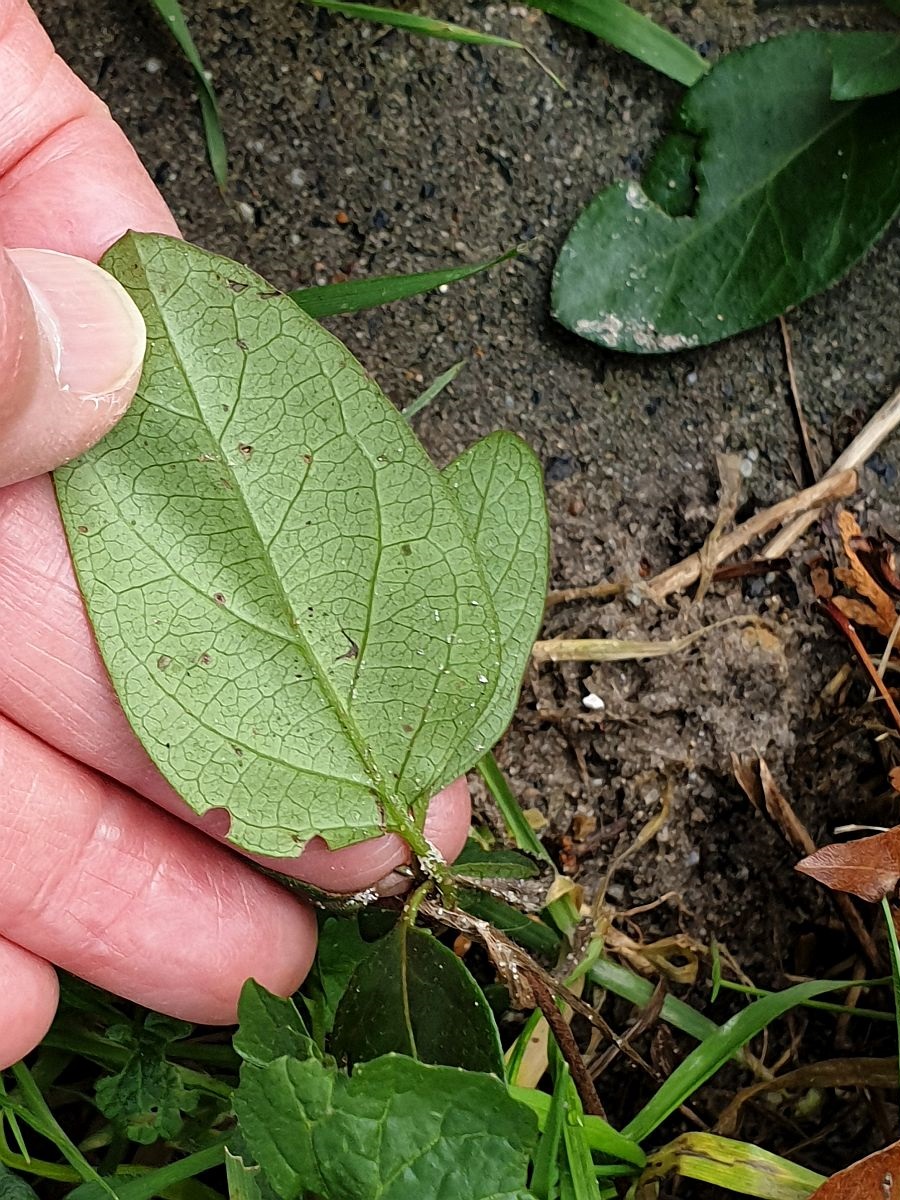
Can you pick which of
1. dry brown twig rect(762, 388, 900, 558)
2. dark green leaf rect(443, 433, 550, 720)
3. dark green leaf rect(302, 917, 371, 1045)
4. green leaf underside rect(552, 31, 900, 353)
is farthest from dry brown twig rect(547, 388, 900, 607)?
dark green leaf rect(302, 917, 371, 1045)

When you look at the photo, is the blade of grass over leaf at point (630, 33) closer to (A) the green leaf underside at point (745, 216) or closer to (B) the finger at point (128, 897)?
(A) the green leaf underside at point (745, 216)

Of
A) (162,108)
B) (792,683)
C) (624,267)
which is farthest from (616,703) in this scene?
(162,108)

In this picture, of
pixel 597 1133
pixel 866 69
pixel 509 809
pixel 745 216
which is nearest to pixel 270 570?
pixel 509 809

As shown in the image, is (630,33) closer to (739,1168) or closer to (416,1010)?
(416,1010)

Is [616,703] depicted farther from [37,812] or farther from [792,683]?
[37,812]

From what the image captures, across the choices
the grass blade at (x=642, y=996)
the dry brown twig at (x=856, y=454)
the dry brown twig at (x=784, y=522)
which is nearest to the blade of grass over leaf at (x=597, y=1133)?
the grass blade at (x=642, y=996)
